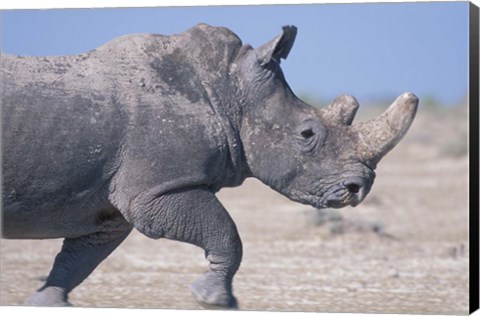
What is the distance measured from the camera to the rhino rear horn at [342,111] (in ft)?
26.7

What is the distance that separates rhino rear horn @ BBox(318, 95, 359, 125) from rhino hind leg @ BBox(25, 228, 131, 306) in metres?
1.53

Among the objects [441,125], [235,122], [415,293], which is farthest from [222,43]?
[441,125]

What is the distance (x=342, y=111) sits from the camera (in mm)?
8141

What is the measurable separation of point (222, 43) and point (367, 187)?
4.30 feet

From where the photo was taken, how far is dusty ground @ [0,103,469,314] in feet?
32.8

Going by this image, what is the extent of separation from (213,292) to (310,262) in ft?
18.6

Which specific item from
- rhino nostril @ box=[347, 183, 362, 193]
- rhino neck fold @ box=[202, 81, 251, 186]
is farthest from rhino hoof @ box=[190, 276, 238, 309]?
rhino nostril @ box=[347, 183, 362, 193]

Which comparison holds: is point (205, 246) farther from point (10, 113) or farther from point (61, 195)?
point (10, 113)

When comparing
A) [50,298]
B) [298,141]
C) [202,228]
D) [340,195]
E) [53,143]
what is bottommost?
[50,298]

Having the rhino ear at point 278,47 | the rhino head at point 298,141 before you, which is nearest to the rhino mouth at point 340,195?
the rhino head at point 298,141

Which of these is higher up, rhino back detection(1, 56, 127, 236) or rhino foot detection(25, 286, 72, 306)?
rhino back detection(1, 56, 127, 236)

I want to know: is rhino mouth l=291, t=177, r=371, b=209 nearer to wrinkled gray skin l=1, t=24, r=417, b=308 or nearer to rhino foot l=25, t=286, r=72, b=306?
wrinkled gray skin l=1, t=24, r=417, b=308

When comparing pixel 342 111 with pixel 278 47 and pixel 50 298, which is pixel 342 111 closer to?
pixel 278 47

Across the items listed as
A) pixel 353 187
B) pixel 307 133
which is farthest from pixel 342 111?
pixel 353 187
